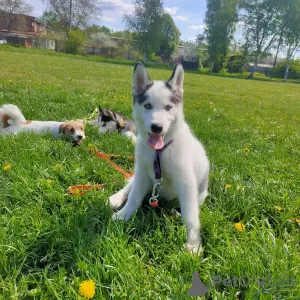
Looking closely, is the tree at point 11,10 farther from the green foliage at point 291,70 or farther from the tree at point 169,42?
the green foliage at point 291,70

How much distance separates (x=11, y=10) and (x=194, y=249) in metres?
67.2

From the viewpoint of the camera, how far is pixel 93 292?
153cm

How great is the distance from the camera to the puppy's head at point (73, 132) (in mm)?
4512

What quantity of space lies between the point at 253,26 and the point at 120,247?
55.1 m

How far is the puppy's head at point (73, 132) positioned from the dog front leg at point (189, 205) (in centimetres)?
260

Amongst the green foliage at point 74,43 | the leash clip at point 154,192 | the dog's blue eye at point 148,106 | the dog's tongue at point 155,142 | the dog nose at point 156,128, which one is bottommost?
the leash clip at point 154,192

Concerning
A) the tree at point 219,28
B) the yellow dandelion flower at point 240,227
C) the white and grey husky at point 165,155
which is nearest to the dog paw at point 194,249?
the white and grey husky at point 165,155

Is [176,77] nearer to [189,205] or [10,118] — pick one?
[189,205]

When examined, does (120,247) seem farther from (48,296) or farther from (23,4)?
(23,4)

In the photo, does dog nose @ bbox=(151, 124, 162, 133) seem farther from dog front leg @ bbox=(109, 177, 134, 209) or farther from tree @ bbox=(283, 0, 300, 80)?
tree @ bbox=(283, 0, 300, 80)

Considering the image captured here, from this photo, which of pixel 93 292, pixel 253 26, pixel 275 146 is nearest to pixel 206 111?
pixel 275 146

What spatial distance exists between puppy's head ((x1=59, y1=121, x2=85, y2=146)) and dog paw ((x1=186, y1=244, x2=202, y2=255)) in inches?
113

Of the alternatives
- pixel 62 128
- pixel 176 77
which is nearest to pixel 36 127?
pixel 62 128

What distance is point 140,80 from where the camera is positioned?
257 cm
